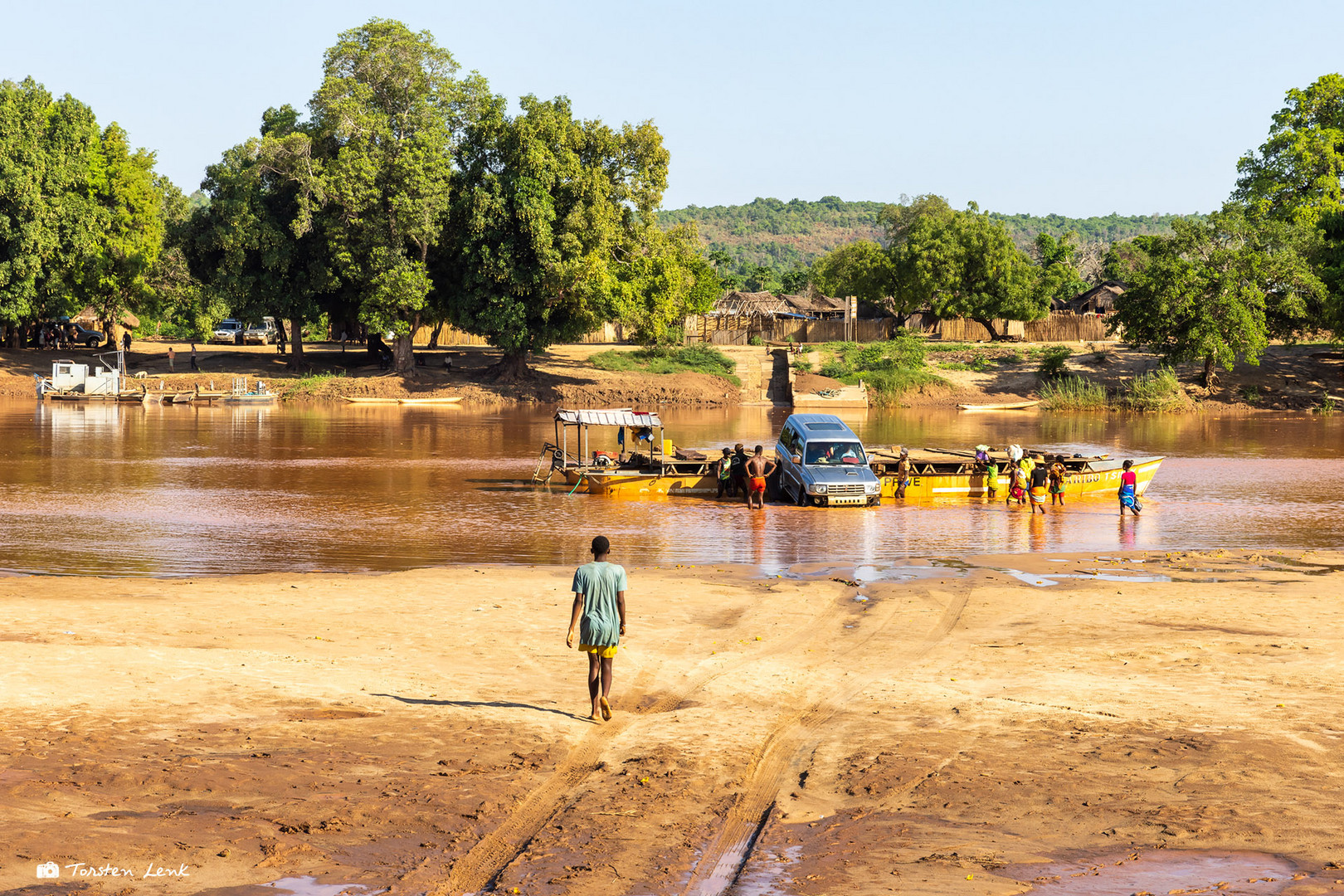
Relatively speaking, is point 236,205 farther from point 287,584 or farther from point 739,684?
point 739,684

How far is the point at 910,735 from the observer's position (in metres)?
10.8

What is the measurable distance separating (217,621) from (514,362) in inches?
2155

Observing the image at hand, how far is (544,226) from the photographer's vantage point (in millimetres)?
61375

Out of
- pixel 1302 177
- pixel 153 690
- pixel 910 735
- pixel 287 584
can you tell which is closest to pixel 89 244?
pixel 287 584

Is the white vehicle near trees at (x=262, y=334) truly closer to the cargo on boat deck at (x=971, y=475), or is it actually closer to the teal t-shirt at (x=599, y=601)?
the cargo on boat deck at (x=971, y=475)

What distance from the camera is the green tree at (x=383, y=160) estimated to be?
6194cm

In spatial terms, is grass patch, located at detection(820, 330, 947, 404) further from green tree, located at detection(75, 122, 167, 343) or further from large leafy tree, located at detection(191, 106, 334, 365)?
green tree, located at detection(75, 122, 167, 343)

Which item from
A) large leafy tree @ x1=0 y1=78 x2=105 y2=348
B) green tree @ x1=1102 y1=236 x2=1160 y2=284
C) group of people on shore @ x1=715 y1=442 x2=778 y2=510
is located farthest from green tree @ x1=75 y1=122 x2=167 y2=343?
green tree @ x1=1102 y1=236 x2=1160 y2=284

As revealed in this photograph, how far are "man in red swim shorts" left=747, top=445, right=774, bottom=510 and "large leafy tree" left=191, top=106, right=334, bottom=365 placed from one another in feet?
131

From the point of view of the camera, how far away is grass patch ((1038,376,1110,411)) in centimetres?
6669

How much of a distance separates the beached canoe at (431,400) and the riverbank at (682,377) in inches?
26.1

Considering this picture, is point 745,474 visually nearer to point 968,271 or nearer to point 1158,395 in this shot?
point 1158,395

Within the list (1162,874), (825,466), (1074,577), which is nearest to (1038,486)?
(825,466)

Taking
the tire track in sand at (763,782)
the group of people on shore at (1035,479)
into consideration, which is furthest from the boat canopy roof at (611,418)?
the tire track in sand at (763,782)
